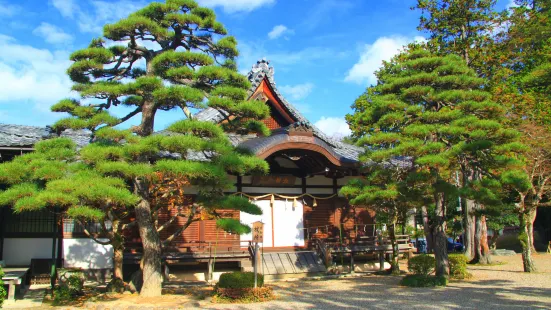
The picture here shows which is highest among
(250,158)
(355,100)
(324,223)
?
(355,100)

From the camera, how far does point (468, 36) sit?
2166 cm

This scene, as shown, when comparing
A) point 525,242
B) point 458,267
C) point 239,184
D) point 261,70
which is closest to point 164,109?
point 239,184

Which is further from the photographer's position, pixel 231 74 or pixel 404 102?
pixel 404 102

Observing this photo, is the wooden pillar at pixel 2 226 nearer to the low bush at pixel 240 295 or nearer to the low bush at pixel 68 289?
the low bush at pixel 68 289

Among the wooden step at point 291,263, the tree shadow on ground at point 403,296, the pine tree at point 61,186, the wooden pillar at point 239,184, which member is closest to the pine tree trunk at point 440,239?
the tree shadow on ground at point 403,296

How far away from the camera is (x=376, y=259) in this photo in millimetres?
18109

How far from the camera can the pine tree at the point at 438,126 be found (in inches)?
477

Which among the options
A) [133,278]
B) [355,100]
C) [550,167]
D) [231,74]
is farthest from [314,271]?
[355,100]

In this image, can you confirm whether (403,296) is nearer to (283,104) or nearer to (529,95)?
(283,104)

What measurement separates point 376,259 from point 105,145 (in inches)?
473

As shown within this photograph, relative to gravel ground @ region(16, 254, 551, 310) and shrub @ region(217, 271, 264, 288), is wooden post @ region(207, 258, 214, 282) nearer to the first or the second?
gravel ground @ region(16, 254, 551, 310)

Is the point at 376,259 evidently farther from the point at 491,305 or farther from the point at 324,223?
the point at 491,305

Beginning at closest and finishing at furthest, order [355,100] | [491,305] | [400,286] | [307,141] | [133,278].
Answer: [491,305]
[133,278]
[400,286]
[307,141]
[355,100]

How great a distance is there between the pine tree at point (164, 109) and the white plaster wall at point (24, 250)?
200 inches
